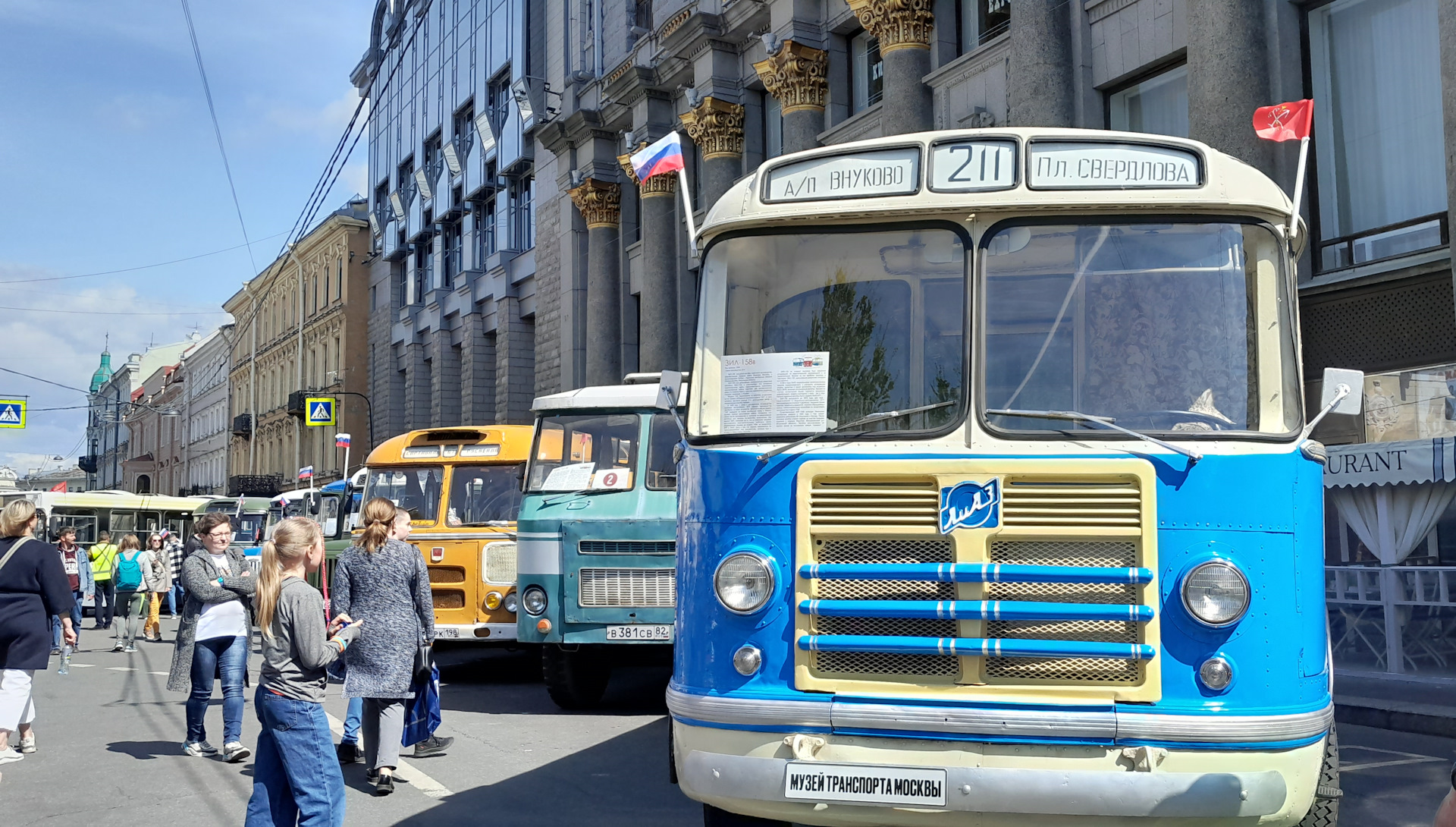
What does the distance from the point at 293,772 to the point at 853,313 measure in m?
2.94

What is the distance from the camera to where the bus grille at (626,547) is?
10703mm

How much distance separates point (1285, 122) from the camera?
607 centimetres

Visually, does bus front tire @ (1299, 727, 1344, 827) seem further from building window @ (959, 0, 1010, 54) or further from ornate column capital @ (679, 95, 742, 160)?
ornate column capital @ (679, 95, 742, 160)

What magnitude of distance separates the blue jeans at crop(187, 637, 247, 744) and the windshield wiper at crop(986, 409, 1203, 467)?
6244mm

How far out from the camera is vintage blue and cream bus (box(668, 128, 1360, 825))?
4.64 m

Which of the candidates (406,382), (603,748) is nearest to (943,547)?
(603,748)

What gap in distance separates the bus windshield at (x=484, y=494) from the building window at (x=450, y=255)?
3190 centimetres

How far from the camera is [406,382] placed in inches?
1989

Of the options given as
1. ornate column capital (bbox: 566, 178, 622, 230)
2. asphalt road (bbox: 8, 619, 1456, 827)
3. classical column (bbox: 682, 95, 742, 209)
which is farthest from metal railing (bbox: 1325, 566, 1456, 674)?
ornate column capital (bbox: 566, 178, 622, 230)

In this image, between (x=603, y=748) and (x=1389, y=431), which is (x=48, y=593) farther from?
(x=1389, y=431)

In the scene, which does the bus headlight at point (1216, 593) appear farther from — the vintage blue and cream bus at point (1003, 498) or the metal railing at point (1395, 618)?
the metal railing at point (1395, 618)

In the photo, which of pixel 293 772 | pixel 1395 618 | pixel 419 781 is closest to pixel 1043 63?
pixel 1395 618

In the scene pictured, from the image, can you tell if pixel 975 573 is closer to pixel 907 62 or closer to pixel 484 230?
pixel 907 62

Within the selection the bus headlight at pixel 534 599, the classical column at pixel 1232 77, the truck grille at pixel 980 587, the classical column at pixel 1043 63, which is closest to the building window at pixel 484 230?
the classical column at pixel 1043 63
